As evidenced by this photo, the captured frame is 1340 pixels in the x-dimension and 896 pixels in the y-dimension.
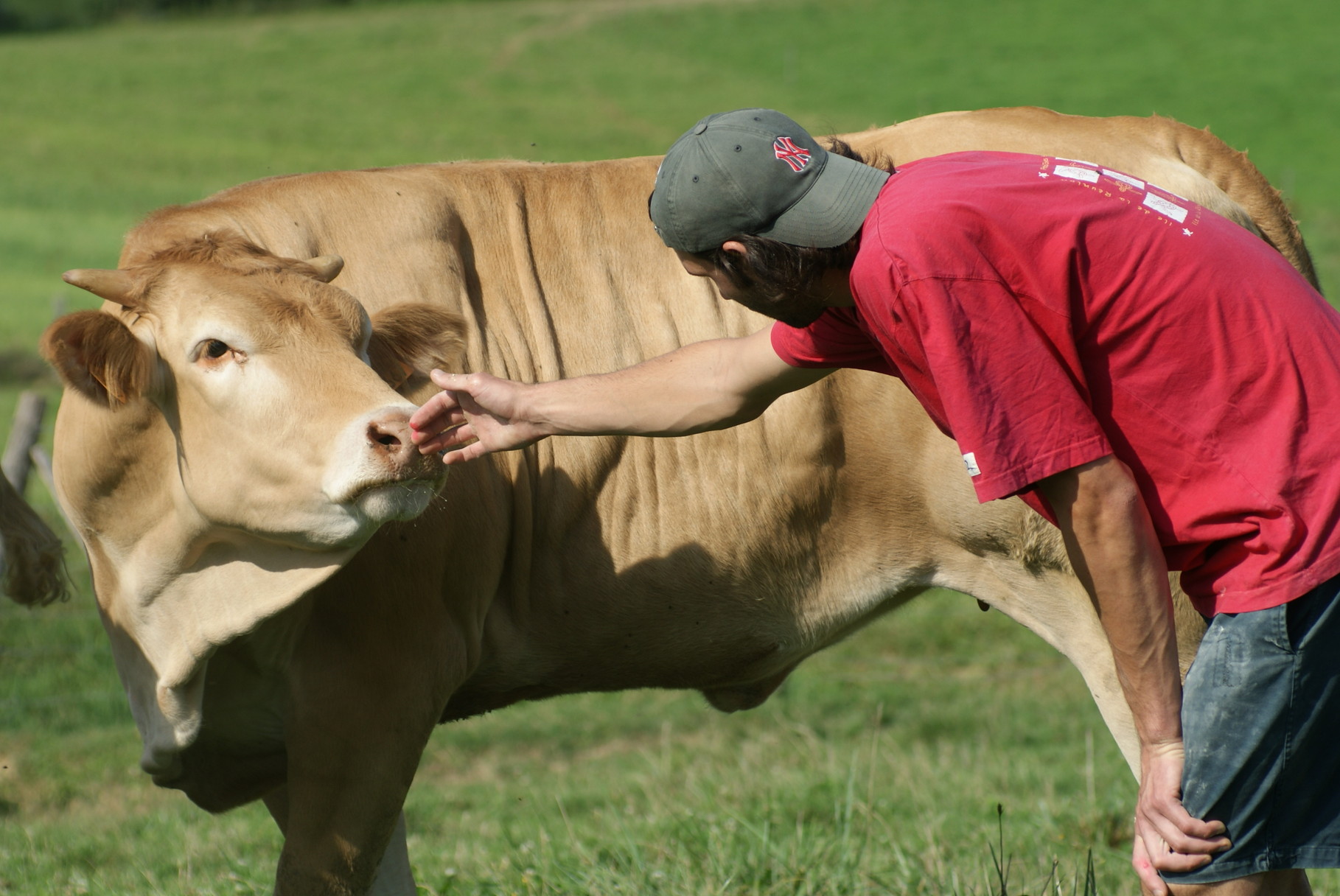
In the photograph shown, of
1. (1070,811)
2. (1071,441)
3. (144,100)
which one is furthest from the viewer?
(144,100)

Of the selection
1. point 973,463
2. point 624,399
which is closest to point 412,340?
point 624,399

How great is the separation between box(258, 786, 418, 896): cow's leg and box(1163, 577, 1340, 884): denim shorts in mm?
2195

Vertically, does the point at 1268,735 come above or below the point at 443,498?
above

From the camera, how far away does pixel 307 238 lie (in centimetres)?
364

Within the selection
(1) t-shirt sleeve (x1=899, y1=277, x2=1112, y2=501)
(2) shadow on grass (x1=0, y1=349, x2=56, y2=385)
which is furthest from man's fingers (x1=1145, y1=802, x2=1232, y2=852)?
(2) shadow on grass (x1=0, y1=349, x2=56, y2=385)

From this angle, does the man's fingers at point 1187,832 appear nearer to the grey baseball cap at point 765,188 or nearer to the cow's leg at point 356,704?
the grey baseball cap at point 765,188

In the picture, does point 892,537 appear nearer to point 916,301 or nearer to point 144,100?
point 916,301

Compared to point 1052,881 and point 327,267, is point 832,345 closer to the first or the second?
point 327,267

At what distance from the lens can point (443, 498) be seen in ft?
11.3

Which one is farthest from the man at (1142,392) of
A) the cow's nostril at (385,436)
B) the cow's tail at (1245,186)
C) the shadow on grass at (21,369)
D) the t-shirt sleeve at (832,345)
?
the shadow on grass at (21,369)

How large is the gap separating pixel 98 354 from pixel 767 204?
1.57m

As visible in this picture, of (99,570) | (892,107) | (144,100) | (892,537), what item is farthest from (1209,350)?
(144,100)

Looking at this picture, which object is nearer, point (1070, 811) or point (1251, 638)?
point (1251, 638)

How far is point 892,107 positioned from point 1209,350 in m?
33.9
